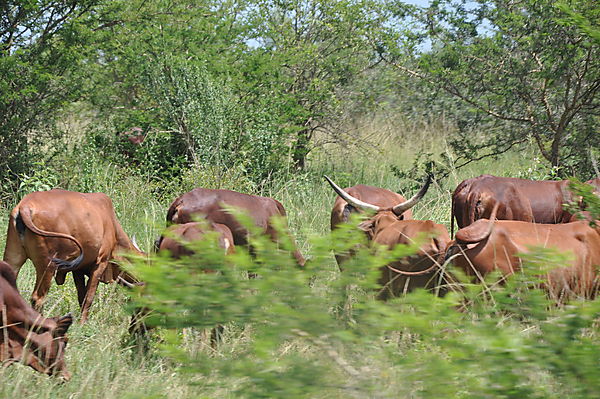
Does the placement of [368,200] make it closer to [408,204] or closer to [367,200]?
[367,200]

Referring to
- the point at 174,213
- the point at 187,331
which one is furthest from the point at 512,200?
the point at 187,331

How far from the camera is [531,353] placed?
95.4 inches

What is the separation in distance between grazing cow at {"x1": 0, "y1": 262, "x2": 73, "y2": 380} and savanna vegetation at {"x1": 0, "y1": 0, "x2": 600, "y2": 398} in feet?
0.38

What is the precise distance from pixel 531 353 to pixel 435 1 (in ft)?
32.4

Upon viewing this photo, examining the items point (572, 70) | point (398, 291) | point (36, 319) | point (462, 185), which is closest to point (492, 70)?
point (572, 70)

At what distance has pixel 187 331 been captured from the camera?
18.3 ft

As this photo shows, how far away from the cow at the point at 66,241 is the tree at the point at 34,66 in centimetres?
409

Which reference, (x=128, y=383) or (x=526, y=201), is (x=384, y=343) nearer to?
(x=128, y=383)

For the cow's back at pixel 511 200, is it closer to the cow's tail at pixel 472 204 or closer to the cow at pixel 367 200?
the cow's tail at pixel 472 204

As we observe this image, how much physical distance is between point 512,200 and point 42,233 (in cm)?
461

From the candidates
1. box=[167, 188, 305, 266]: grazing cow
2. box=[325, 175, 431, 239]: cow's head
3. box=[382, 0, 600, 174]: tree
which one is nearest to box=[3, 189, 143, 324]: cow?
box=[167, 188, 305, 266]: grazing cow

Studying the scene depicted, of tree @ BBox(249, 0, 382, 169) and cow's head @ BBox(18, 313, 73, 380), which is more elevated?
tree @ BBox(249, 0, 382, 169)

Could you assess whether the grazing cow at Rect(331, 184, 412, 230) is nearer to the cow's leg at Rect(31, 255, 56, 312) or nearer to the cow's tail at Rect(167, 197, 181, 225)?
the cow's tail at Rect(167, 197, 181, 225)

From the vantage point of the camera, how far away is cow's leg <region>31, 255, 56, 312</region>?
6707 mm
